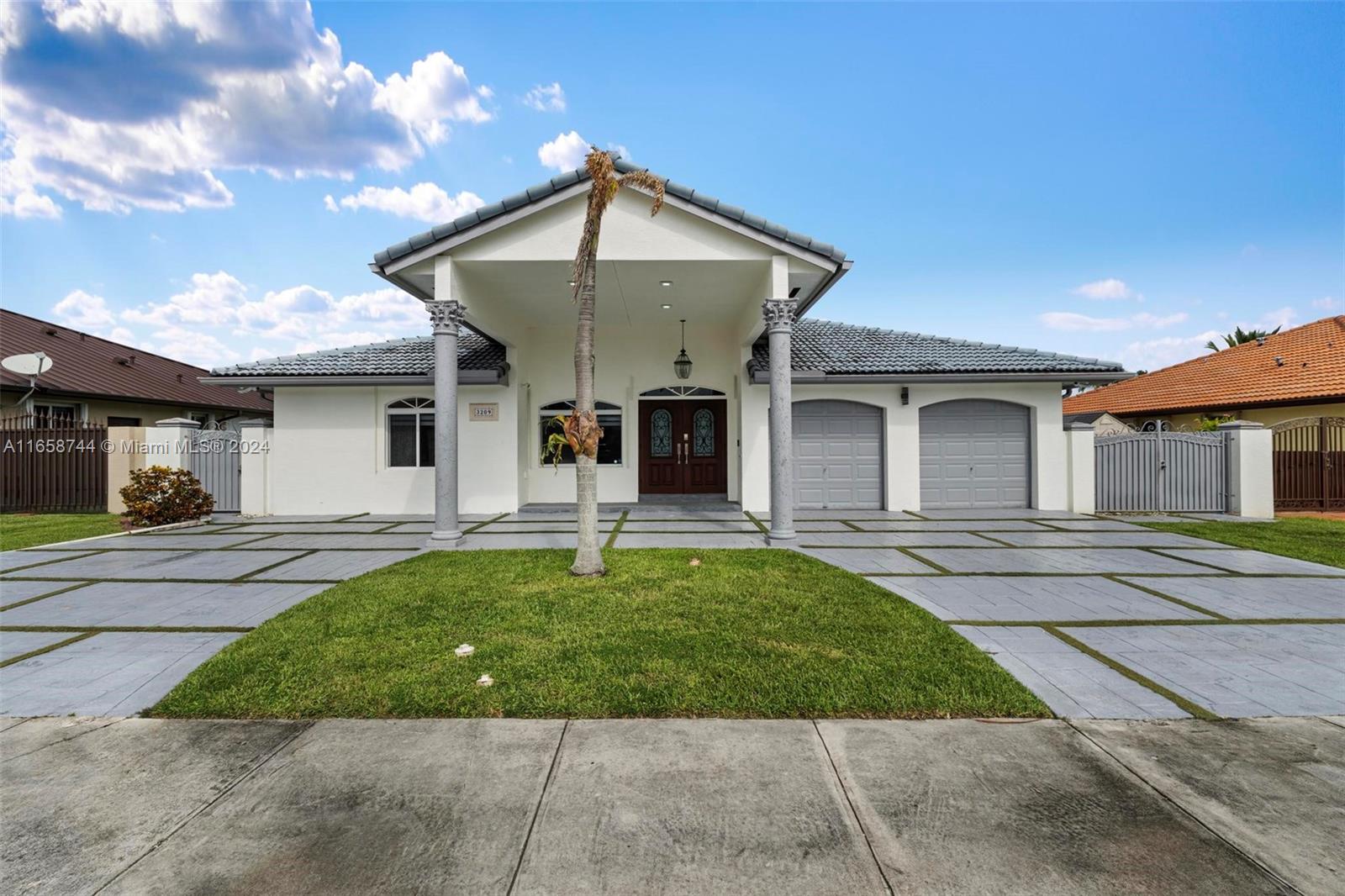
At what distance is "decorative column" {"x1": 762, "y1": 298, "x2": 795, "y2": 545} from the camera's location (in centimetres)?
835

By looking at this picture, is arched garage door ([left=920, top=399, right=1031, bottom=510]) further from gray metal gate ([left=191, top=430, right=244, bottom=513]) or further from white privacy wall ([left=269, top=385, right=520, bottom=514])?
gray metal gate ([left=191, top=430, right=244, bottom=513])

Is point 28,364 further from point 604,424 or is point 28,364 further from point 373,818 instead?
point 373,818

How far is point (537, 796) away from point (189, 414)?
23.8 metres

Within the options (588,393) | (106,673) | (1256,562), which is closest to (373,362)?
(588,393)

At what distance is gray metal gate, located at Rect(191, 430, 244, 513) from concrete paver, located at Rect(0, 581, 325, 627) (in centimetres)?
635

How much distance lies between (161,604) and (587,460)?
437 cm

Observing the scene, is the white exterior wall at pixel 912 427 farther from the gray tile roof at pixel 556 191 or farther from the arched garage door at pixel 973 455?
the gray tile roof at pixel 556 191

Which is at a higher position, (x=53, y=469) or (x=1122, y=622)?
(x=53, y=469)

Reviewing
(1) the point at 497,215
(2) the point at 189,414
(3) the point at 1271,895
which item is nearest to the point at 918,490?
(1) the point at 497,215

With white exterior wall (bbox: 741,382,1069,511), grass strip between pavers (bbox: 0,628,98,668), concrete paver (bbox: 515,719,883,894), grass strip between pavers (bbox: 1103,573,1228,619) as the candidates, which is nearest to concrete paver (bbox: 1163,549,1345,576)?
grass strip between pavers (bbox: 1103,573,1228,619)

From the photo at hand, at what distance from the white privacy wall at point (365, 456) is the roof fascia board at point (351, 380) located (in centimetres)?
31

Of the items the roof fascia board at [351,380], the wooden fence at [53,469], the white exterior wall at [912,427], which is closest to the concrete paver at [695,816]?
the white exterior wall at [912,427]

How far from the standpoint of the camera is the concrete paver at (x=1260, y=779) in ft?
7.07

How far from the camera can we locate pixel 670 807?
7.88 feet
